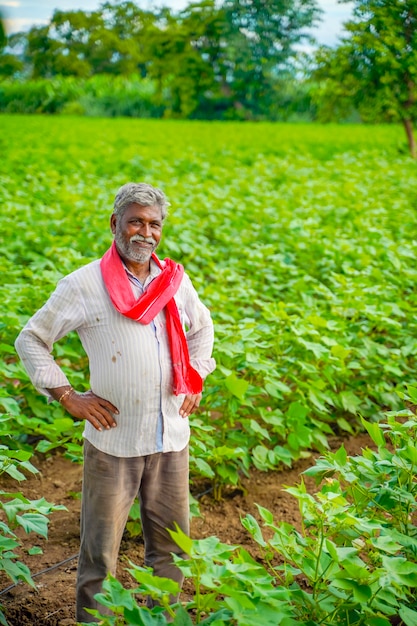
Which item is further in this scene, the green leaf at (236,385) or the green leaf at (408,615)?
the green leaf at (236,385)

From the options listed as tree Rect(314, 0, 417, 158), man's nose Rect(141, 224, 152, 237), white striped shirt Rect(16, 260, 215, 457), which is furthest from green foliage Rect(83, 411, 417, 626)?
tree Rect(314, 0, 417, 158)

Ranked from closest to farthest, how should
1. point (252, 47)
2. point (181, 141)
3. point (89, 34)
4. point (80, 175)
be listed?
point (252, 47), point (80, 175), point (181, 141), point (89, 34)

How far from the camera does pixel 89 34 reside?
20.2 metres

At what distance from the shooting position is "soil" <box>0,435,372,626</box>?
2666 millimetres

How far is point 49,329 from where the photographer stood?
2252 mm

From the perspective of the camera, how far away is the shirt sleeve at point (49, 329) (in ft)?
7.32

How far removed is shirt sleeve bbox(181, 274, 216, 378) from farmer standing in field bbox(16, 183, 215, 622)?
0.09m

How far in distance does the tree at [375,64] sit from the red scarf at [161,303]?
2.93 m

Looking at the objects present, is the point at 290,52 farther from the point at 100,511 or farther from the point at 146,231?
the point at 100,511

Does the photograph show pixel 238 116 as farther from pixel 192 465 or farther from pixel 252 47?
pixel 192 465

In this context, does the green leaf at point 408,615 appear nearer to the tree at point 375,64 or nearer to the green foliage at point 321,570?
the green foliage at point 321,570

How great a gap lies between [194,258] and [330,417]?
92.9 inches

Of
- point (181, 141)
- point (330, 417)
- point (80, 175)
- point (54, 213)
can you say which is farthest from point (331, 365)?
point (181, 141)

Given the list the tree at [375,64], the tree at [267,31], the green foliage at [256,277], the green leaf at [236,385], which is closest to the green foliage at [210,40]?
the tree at [267,31]
